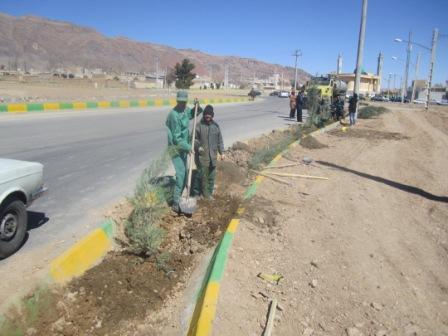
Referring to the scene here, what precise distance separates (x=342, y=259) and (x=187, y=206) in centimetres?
215

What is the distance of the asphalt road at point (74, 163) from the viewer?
16.9 ft

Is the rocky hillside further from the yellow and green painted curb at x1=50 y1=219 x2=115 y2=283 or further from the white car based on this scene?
the yellow and green painted curb at x1=50 y1=219 x2=115 y2=283

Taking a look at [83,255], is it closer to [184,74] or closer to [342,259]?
[342,259]

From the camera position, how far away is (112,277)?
4.30m

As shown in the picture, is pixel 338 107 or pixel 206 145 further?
pixel 338 107

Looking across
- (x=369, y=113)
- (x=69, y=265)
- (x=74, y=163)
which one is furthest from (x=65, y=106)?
(x=69, y=265)

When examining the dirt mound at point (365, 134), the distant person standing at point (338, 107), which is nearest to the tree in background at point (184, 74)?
the distant person standing at point (338, 107)

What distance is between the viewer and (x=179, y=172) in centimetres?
598

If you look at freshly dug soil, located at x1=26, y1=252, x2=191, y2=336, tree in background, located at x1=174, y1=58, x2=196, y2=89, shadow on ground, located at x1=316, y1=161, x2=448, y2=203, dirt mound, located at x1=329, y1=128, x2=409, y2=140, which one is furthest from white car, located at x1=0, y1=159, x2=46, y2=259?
tree in background, located at x1=174, y1=58, x2=196, y2=89

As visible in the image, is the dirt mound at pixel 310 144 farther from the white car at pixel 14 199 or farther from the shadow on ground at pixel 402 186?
the white car at pixel 14 199

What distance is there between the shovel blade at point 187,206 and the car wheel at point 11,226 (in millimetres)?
1984

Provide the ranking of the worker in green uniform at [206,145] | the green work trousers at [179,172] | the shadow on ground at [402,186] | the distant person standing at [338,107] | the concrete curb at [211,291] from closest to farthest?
1. the concrete curb at [211,291]
2. the green work trousers at [179,172]
3. the worker in green uniform at [206,145]
4. the shadow on ground at [402,186]
5. the distant person standing at [338,107]

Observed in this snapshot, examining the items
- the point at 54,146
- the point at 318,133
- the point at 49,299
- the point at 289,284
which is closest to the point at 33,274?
the point at 49,299

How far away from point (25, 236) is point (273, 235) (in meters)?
3.06
